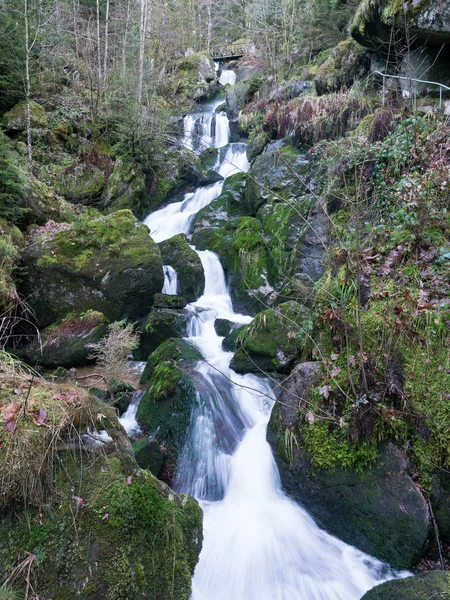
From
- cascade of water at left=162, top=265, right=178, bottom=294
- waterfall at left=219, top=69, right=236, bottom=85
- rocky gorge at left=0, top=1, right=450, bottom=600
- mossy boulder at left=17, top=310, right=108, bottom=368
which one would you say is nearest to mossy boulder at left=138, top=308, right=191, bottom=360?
rocky gorge at left=0, top=1, right=450, bottom=600

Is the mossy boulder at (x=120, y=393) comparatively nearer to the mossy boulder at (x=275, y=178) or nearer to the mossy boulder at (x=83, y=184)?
the mossy boulder at (x=275, y=178)

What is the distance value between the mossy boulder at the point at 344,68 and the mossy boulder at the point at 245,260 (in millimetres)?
4921

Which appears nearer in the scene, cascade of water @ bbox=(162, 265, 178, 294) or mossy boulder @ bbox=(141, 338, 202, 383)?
mossy boulder @ bbox=(141, 338, 202, 383)

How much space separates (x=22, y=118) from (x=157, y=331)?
29.5 feet

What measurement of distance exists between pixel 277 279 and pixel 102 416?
6.71 meters

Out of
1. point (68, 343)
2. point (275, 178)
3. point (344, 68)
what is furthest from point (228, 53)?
point (68, 343)

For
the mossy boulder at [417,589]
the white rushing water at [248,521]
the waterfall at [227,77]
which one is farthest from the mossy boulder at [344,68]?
the waterfall at [227,77]

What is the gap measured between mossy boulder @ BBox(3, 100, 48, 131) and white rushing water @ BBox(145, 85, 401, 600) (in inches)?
401

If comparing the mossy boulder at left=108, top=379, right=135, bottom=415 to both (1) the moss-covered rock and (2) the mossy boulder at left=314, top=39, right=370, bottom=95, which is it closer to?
(1) the moss-covered rock

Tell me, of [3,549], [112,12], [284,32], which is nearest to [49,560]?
[3,549]

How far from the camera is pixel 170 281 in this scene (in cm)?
905

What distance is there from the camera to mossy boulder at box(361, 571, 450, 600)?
2270mm

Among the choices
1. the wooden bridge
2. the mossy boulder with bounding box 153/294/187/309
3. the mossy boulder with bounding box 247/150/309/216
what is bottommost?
the mossy boulder with bounding box 153/294/187/309

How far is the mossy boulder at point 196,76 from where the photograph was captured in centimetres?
2080
